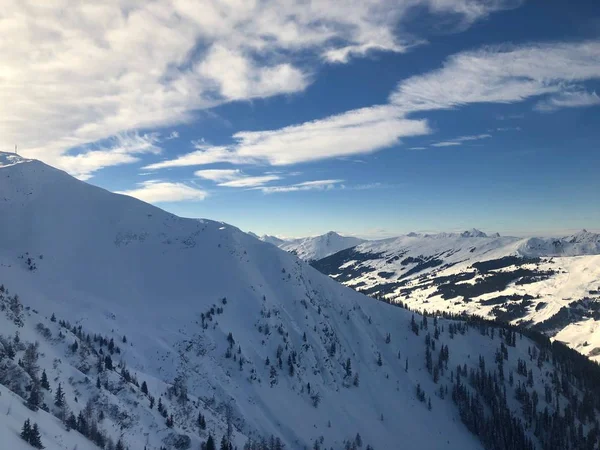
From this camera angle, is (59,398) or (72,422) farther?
(59,398)

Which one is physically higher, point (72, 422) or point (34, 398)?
point (34, 398)

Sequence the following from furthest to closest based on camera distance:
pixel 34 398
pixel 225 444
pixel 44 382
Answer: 1. pixel 225 444
2. pixel 44 382
3. pixel 34 398

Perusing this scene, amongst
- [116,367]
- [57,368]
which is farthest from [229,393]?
[57,368]

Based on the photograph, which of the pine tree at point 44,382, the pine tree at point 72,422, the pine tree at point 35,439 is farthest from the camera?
the pine tree at point 44,382

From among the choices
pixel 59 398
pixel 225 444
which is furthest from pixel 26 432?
pixel 225 444

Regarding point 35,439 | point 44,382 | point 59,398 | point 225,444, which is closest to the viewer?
point 35,439

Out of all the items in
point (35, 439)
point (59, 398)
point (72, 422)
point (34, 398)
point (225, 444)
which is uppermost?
point (35, 439)

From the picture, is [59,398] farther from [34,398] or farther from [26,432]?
[26,432]

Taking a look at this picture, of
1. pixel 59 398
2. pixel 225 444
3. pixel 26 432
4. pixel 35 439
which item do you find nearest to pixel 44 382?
pixel 59 398

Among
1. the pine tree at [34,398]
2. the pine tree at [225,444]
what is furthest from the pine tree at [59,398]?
the pine tree at [225,444]

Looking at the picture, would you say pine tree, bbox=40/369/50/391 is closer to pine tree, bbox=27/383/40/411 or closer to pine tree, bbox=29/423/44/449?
pine tree, bbox=27/383/40/411

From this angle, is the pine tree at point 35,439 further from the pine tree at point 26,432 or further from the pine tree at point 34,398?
the pine tree at point 34,398

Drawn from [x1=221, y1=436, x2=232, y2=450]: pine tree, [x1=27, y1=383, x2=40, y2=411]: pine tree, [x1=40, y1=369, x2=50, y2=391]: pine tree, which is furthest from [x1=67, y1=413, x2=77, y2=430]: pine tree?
[x1=221, y1=436, x2=232, y2=450]: pine tree
